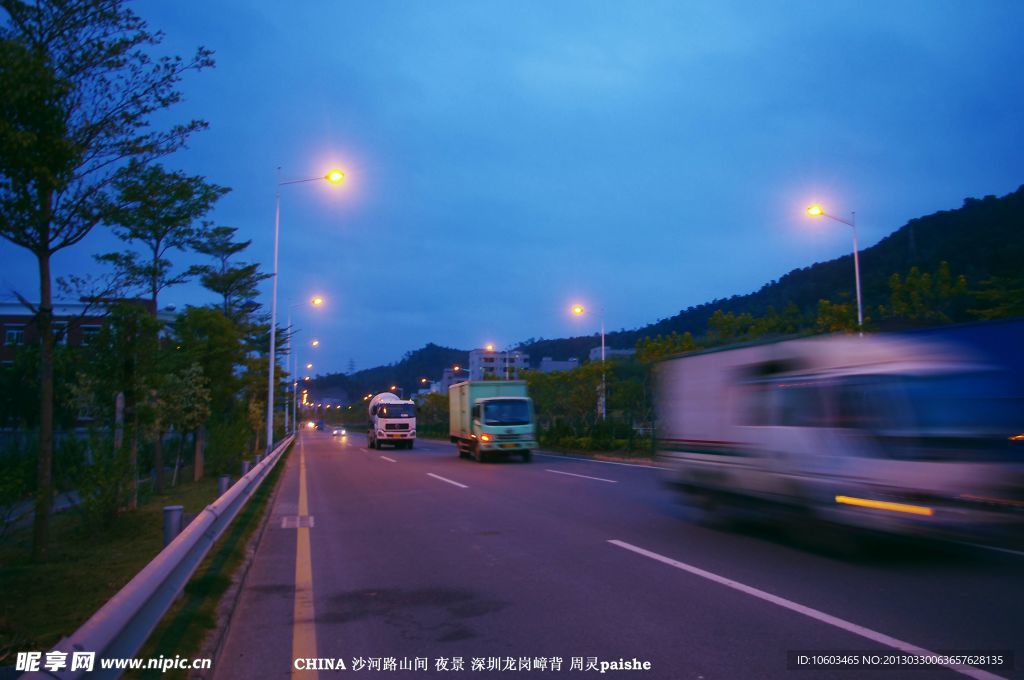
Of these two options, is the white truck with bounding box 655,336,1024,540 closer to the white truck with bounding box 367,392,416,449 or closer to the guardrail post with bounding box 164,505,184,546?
the guardrail post with bounding box 164,505,184,546

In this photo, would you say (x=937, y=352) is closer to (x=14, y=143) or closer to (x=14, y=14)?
(x=14, y=143)

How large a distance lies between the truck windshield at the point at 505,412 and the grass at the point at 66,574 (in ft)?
46.8

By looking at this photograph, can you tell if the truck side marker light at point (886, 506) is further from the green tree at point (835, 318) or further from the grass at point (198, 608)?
the green tree at point (835, 318)

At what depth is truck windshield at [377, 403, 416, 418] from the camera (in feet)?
133

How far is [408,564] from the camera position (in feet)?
27.0

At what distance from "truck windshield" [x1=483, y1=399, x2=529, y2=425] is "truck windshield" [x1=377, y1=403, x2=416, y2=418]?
15771 millimetres

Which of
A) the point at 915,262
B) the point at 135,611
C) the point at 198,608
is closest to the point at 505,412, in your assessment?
the point at 198,608

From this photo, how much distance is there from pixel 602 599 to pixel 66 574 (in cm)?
589

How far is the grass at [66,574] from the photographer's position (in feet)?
18.7

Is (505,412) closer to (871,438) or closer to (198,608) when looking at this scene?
(871,438)

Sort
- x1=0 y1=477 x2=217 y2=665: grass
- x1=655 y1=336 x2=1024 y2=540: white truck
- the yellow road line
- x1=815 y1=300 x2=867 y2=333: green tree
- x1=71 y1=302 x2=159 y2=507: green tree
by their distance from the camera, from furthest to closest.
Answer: x1=815 y1=300 x2=867 y2=333: green tree → x1=71 y1=302 x2=159 y2=507: green tree → x1=655 y1=336 x2=1024 y2=540: white truck → x1=0 y1=477 x2=217 y2=665: grass → the yellow road line

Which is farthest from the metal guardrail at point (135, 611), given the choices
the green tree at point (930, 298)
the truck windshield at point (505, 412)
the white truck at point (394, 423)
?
the white truck at point (394, 423)

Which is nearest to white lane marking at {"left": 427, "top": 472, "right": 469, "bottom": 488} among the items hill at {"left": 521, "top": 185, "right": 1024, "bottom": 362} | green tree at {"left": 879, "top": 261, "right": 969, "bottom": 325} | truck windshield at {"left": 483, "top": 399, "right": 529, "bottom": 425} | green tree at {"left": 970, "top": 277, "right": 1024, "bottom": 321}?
truck windshield at {"left": 483, "top": 399, "right": 529, "bottom": 425}

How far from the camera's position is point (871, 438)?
7.24 meters
